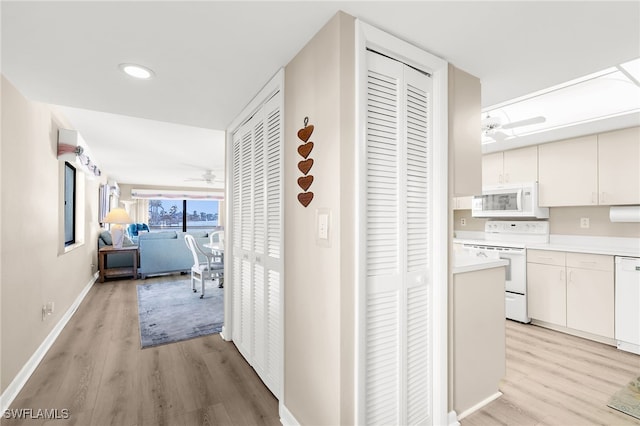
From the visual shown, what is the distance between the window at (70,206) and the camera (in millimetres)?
3998

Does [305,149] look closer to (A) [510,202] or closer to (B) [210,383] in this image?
(B) [210,383]

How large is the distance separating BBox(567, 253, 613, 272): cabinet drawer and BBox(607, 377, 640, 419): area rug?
116cm

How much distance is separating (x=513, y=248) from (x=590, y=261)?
2.39 feet

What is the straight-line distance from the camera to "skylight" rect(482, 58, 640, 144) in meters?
2.37

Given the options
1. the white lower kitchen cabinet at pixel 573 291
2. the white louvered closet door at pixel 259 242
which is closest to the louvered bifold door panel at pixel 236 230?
the white louvered closet door at pixel 259 242

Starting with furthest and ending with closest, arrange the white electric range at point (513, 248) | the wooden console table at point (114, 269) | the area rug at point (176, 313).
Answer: the wooden console table at point (114, 269) < the white electric range at point (513, 248) < the area rug at point (176, 313)

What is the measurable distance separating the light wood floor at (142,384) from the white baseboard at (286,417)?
0.19ft

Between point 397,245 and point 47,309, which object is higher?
point 397,245

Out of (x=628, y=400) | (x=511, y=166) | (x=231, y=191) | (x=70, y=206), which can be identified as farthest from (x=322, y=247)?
(x=70, y=206)

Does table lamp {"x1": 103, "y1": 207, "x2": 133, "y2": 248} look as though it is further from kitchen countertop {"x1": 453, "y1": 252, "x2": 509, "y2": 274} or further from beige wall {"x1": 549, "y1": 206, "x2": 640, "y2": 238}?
beige wall {"x1": 549, "y1": 206, "x2": 640, "y2": 238}

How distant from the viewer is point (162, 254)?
6102mm

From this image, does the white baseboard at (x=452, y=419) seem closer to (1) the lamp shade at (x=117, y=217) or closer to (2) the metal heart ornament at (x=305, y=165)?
(2) the metal heart ornament at (x=305, y=165)

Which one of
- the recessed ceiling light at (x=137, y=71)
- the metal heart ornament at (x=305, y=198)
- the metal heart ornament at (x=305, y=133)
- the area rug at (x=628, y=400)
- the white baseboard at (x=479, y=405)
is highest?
the recessed ceiling light at (x=137, y=71)

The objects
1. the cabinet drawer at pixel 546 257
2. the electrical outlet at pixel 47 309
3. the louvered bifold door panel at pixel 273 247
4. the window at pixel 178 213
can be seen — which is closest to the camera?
the louvered bifold door panel at pixel 273 247
